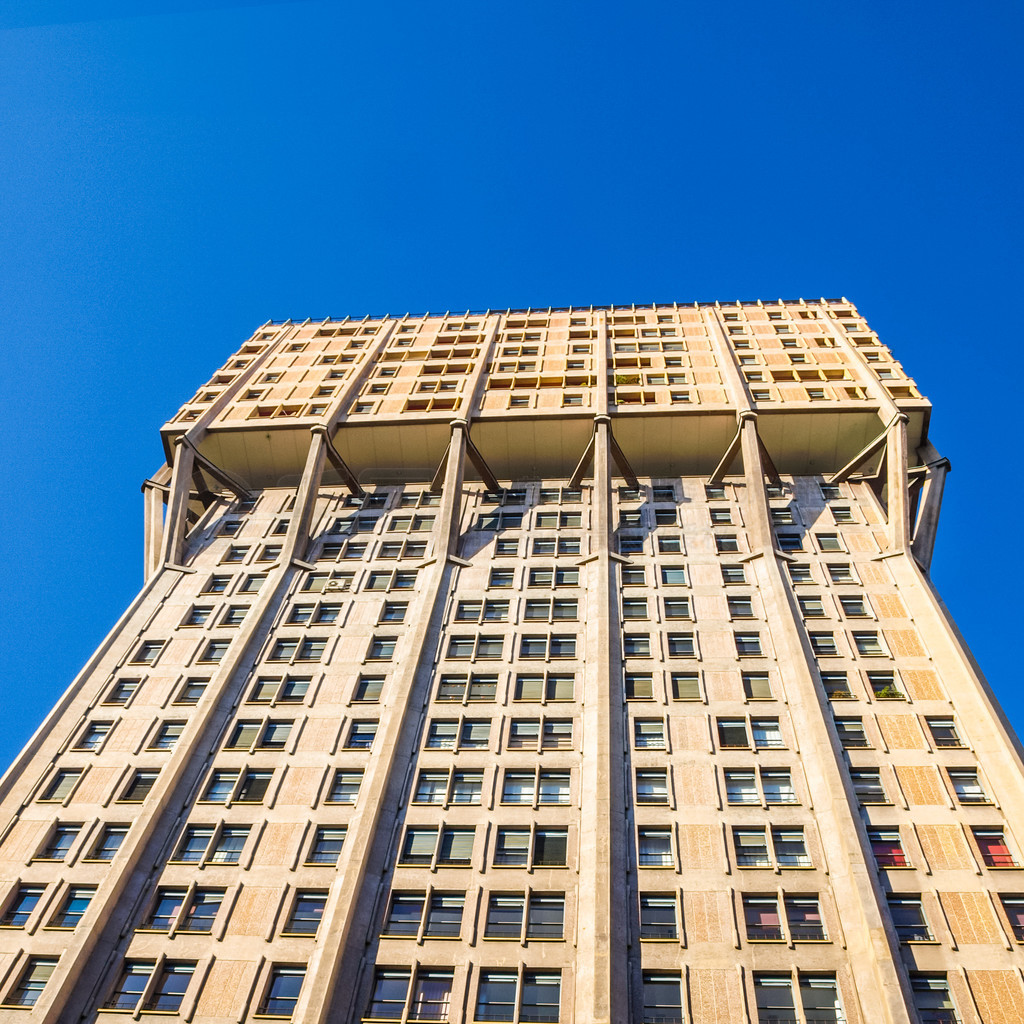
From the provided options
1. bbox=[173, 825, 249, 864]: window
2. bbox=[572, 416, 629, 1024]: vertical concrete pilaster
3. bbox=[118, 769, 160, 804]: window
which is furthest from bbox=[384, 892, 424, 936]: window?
bbox=[118, 769, 160, 804]: window

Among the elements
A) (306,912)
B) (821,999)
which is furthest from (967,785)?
(306,912)

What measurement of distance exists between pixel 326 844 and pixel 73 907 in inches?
281

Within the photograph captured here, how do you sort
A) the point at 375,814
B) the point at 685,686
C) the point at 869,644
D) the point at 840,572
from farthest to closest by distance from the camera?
the point at 840,572, the point at 869,644, the point at 685,686, the point at 375,814

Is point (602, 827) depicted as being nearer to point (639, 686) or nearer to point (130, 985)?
point (639, 686)

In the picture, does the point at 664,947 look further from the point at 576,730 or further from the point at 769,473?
the point at 769,473

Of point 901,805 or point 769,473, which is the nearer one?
point 901,805

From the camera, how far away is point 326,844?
28797 mm

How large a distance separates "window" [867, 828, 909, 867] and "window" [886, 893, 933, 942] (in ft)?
3.55

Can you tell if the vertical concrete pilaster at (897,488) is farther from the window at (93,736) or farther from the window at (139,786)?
the window at (93,736)

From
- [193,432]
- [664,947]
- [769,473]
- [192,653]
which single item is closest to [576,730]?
[664,947]

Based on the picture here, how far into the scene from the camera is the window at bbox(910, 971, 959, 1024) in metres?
23.1

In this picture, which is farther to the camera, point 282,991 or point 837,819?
point 837,819

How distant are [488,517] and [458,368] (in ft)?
37.4

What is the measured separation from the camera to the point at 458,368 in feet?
169
